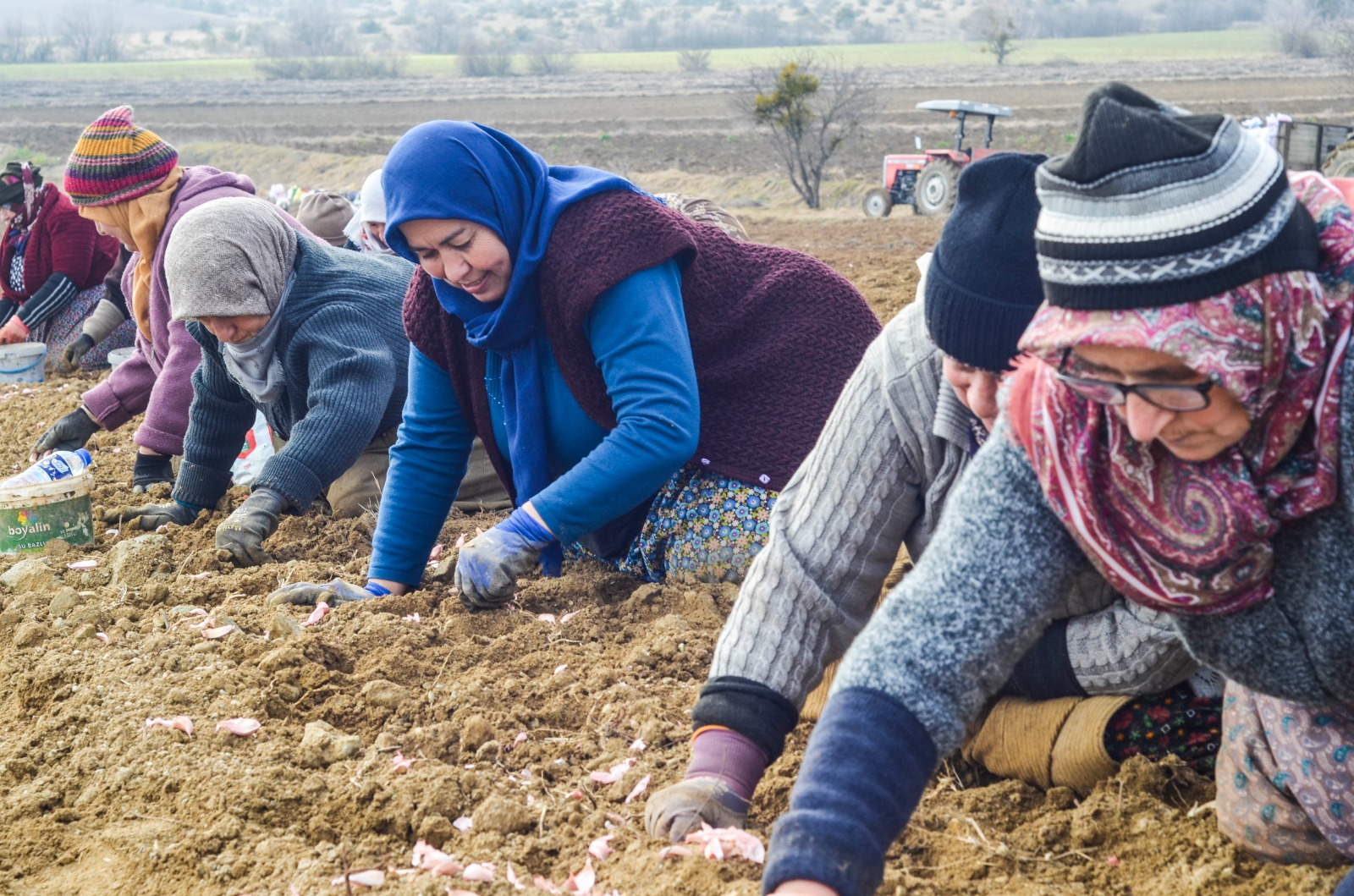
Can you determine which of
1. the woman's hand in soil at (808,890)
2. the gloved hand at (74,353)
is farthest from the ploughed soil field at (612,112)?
the woman's hand in soil at (808,890)

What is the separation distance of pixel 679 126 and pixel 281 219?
2562 cm

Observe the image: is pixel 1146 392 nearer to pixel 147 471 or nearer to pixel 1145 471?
pixel 1145 471

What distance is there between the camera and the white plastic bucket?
7188 millimetres

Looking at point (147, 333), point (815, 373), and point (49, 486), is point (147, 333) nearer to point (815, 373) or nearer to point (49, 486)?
Result: point (49, 486)

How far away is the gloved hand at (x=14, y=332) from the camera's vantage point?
24.4 ft

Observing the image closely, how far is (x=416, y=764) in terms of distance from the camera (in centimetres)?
255

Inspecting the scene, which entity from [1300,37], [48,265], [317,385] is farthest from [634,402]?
[1300,37]

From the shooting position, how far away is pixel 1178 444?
1.47 metres

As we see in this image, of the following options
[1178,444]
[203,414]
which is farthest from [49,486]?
[1178,444]

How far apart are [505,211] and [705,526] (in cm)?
90

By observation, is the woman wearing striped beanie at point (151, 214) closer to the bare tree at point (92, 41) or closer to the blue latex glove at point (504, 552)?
the blue latex glove at point (504, 552)

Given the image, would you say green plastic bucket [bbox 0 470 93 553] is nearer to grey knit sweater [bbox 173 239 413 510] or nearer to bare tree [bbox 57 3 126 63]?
grey knit sweater [bbox 173 239 413 510]

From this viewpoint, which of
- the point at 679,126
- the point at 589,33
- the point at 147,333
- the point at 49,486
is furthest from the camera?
the point at 589,33

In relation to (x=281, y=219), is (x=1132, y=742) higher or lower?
lower
